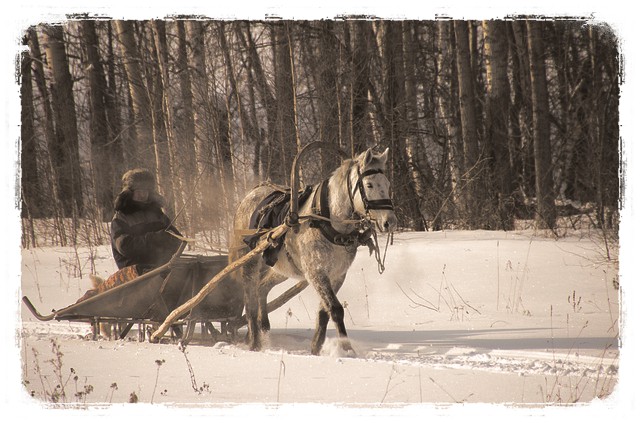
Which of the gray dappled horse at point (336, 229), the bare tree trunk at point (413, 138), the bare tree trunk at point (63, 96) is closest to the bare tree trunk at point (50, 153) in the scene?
the bare tree trunk at point (63, 96)

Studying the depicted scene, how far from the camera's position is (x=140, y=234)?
25.7ft

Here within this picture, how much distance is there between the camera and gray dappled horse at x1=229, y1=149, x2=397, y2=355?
250 inches

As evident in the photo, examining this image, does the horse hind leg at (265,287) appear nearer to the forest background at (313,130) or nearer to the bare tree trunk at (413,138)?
the forest background at (313,130)

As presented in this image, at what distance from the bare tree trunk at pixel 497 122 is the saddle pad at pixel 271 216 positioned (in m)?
7.19

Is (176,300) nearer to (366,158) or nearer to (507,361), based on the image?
(366,158)

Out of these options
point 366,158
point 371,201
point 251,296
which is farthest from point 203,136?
point 371,201

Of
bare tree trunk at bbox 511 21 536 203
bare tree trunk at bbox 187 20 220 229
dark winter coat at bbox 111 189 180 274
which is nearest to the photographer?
dark winter coat at bbox 111 189 180 274

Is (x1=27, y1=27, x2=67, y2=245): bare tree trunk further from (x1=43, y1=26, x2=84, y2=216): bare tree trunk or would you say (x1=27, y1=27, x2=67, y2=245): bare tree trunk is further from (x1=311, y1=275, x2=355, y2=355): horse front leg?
(x1=311, y1=275, x2=355, y2=355): horse front leg

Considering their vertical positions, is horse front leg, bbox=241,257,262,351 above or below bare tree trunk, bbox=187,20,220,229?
below

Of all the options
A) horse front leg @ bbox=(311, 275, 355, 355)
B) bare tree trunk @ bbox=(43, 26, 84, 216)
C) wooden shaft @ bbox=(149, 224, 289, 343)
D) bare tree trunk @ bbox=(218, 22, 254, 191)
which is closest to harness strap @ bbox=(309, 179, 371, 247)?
horse front leg @ bbox=(311, 275, 355, 355)

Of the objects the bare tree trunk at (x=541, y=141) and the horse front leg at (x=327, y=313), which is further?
the bare tree trunk at (x=541, y=141)

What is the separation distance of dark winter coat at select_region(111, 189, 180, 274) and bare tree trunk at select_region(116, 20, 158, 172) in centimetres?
726

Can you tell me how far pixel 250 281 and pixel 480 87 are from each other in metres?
16.7

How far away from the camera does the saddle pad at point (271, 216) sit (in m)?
7.17
